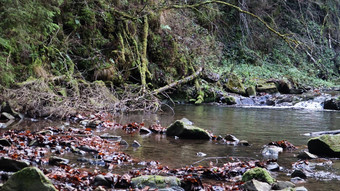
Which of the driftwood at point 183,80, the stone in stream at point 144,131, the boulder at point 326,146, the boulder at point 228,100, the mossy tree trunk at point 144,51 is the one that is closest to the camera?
the boulder at point 326,146

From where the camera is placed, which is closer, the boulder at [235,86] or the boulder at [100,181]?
the boulder at [100,181]

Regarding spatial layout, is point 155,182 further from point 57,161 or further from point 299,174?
point 299,174

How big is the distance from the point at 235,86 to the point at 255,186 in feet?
43.7

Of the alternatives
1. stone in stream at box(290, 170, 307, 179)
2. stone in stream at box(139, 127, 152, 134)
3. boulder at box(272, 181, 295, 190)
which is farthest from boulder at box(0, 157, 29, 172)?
stone in stream at box(139, 127, 152, 134)

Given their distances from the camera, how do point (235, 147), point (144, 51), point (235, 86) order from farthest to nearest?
point (235, 86)
point (144, 51)
point (235, 147)

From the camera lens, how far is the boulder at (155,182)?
145 inches

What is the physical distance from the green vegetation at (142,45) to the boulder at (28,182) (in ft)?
11.0

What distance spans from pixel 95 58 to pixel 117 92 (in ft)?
5.15

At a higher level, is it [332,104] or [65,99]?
[65,99]

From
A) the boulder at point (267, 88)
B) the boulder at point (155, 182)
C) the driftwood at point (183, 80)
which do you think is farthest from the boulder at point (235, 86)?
the boulder at point (155, 182)

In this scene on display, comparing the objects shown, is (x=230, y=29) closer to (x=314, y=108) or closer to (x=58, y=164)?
(x=314, y=108)

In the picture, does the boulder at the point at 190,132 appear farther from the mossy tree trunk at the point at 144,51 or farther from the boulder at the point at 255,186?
the mossy tree trunk at the point at 144,51

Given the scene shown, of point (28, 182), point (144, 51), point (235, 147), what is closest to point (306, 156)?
point (235, 147)

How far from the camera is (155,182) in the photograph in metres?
3.71
